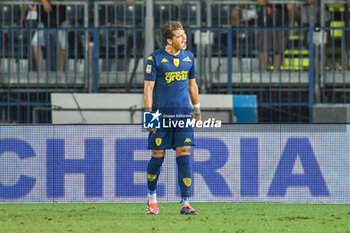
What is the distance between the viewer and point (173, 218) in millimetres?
9391

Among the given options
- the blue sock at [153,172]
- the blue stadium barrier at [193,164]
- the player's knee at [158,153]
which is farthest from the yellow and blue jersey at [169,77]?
the blue stadium barrier at [193,164]

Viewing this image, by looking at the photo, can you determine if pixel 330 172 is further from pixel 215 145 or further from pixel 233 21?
pixel 233 21

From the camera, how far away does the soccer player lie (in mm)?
9523

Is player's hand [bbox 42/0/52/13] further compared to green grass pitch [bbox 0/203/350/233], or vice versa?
player's hand [bbox 42/0/52/13]

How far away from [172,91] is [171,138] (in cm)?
48

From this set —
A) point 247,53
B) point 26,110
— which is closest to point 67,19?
point 26,110

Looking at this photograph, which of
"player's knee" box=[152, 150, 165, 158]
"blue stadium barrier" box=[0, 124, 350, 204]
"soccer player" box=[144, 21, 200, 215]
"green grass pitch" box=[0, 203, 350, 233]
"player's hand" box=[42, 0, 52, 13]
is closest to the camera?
"green grass pitch" box=[0, 203, 350, 233]

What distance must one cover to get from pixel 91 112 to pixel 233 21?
131 inches

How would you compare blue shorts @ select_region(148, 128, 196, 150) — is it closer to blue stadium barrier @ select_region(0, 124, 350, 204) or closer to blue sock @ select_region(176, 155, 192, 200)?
blue sock @ select_region(176, 155, 192, 200)

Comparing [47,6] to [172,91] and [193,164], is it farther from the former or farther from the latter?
[172,91]

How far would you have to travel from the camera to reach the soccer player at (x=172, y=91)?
952cm

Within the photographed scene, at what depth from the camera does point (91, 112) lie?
48.3ft

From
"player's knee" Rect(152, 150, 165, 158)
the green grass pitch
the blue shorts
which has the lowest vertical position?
the green grass pitch

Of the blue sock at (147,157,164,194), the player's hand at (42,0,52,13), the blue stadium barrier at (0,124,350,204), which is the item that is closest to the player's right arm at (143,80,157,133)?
the blue sock at (147,157,164,194)
